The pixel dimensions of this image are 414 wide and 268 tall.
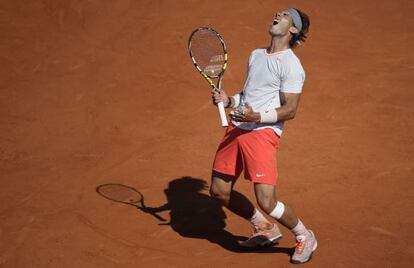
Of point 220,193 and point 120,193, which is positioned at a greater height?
point 220,193

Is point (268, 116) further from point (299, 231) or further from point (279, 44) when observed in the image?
point (299, 231)

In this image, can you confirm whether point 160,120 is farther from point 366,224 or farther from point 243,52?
point 366,224

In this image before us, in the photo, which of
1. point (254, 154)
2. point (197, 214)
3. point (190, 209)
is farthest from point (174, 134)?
point (254, 154)

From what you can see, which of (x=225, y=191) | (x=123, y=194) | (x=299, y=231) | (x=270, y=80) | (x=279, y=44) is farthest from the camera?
(x=123, y=194)

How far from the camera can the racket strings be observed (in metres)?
6.37

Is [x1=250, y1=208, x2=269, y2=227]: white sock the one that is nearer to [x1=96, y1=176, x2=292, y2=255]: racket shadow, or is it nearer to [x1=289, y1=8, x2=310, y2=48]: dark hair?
[x1=96, y1=176, x2=292, y2=255]: racket shadow

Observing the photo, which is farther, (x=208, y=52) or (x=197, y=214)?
(x=197, y=214)

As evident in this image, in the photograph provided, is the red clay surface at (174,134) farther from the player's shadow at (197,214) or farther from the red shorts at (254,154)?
the red shorts at (254,154)

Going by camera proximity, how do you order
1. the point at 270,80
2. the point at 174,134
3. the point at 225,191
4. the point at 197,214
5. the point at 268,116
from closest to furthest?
1. the point at 268,116
2. the point at 270,80
3. the point at 225,191
4. the point at 197,214
5. the point at 174,134

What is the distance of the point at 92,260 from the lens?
6.18m

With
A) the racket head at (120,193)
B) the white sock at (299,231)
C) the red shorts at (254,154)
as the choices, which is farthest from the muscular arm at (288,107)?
the racket head at (120,193)

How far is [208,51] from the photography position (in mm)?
6414

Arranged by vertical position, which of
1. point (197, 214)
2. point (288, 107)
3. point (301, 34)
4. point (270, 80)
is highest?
point (301, 34)

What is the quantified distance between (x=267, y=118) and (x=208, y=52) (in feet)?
3.77
